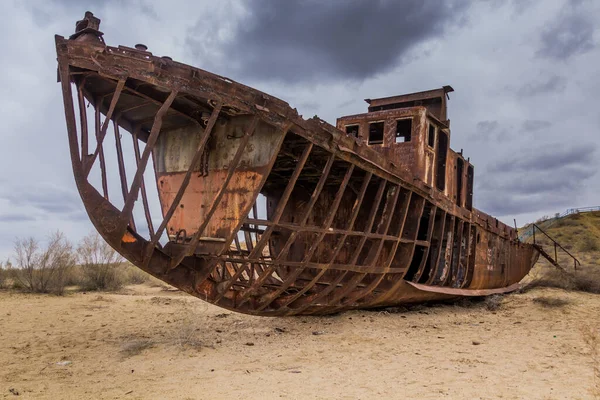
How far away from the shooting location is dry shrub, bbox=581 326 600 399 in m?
5.03

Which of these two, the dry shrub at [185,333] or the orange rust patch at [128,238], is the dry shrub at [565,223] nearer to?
the dry shrub at [185,333]

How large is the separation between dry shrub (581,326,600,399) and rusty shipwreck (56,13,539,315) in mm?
2651

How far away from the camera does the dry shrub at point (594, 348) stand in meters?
5.03

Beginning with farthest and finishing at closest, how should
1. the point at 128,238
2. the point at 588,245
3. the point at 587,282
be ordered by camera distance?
the point at 588,245
the point at 587,282
the point at 128,238

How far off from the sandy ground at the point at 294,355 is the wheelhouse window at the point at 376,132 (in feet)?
12.8

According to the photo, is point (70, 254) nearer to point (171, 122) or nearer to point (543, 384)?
point (171, 122)

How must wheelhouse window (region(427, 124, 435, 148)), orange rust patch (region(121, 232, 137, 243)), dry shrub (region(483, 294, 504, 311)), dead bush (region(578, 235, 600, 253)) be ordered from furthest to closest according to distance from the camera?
dead bush (region(578, 235, 600, 253)), dry shrub (region(483, 294, 504, 311)), wheelhouse window (region(427, 124, 435, 148)), orange rust patch (region(121, 232, 137, 243))

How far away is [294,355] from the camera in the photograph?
21.2ft

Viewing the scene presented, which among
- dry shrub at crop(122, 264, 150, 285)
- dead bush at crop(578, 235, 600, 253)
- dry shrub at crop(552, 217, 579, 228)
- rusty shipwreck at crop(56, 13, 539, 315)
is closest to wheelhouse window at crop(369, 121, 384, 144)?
rusty shipwreck at crop(56, 13, 539, 315)

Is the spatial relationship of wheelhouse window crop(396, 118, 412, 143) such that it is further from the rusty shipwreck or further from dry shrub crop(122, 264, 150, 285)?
dry shrub crop(122, 264, 150, 285)

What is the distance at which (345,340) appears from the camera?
739cm

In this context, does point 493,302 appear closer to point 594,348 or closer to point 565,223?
point 594,348

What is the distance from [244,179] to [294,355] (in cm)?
253

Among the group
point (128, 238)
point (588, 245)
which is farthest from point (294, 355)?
point (588, 245)
